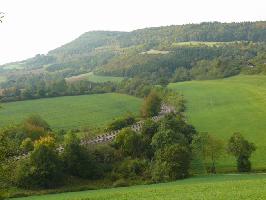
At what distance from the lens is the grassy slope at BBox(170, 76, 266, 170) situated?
89219mm

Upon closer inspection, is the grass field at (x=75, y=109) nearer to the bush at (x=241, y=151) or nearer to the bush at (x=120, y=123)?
the bush at (x=120, y=123)

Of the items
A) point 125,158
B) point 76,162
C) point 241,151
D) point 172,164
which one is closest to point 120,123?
point 125,158

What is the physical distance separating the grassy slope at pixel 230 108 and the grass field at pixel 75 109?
19.8m

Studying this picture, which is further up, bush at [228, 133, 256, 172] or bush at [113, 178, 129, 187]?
bush at [228, 133, 256, 172]

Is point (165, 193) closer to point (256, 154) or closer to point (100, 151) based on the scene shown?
point (100, 151)

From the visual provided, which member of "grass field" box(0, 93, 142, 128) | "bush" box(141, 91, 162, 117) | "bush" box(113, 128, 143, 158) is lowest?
"grass field" box(0, 93, 142, 128)

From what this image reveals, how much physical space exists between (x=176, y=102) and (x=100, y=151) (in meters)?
65.4

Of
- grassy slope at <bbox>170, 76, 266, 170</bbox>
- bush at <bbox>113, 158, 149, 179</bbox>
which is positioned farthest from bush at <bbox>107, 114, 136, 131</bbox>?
bush at <bbox>113, 158, 149, 179</bbox>

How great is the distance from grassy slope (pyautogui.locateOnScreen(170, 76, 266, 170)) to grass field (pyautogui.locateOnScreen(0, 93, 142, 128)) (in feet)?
64.9

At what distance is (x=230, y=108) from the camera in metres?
121

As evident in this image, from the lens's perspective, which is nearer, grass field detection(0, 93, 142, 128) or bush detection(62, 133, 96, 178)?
bush detection(62, 133, 96, 178)

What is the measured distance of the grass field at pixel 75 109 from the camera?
398 ft

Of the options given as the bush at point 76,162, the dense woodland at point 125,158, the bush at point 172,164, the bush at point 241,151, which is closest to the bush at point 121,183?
the dense woodland at point 125,158

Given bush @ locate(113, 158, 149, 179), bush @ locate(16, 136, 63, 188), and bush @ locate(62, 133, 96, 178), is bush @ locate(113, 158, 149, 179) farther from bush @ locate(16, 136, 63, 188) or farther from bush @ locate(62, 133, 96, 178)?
bush @ locate(16, 136, 63, 188)
